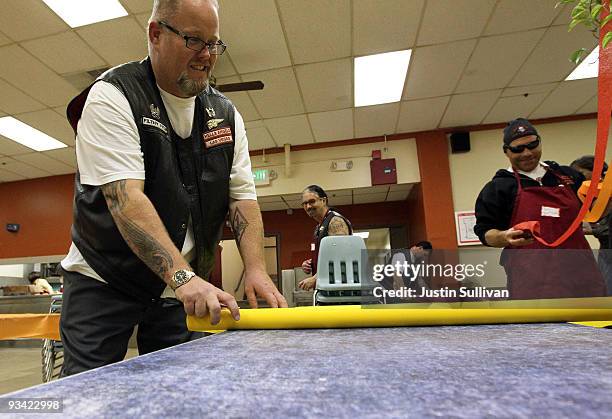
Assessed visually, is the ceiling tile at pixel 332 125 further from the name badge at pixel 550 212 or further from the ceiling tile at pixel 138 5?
the name badge at pixel 550 212

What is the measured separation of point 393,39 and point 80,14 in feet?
8.96

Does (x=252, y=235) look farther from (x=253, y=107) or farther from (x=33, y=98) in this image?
(x=33, y=98)

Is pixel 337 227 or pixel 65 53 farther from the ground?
pixel 65 53

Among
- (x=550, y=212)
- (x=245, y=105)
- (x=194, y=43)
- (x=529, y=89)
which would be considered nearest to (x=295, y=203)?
(x=245, y=105)

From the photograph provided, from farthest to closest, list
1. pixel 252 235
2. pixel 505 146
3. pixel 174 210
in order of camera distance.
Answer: pixel 505 146 < pixel 252 235 < pixel 174 210

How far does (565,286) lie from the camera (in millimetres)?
1492

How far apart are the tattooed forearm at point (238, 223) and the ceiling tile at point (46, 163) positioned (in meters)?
6.00

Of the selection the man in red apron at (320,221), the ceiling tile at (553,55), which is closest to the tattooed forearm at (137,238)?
the man in red apron at (320,221)

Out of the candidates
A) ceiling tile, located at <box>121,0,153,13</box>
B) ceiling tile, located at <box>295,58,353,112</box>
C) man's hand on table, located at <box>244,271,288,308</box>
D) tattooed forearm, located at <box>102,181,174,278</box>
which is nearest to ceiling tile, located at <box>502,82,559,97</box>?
ceiling tile, located at <box>295,58,353,112</box>

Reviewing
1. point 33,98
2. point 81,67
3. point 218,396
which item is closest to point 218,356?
point 218,396

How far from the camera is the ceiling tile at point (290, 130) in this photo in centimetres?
520

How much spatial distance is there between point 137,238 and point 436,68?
4.06 metres

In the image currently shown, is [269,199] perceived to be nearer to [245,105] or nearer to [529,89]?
[245,105]

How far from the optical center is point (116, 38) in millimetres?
3469
